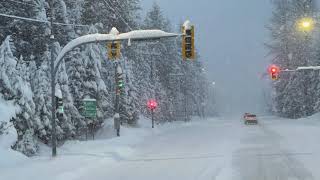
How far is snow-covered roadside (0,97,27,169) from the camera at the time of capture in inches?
953

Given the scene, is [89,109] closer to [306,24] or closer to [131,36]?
[131,36]

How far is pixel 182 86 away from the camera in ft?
331

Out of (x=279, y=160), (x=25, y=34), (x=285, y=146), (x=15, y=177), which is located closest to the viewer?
(x=15, y=177)

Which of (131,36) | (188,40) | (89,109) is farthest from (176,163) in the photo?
(89,109)

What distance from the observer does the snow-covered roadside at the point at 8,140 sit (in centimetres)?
2422

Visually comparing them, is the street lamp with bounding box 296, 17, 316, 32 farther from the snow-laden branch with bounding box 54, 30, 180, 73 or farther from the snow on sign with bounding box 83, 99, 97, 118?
the snow-laden branch with bounding box 54, 30, 180, 73

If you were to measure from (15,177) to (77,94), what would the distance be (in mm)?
23481

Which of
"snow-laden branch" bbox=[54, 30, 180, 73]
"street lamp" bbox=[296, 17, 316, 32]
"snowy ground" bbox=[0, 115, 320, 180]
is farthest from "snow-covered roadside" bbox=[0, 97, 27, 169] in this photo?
"street lamp" bbox=[296, 17, 316, 32]

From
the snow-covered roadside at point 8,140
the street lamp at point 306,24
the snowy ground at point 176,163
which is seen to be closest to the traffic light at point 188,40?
the snowy ground at point 176,163

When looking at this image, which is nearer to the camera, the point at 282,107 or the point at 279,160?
the point at 279,160

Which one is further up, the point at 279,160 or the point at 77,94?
→ the point at 77,94

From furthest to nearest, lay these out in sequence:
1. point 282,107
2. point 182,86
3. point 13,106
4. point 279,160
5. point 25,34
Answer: point 182,86 → point 282,107 → point 25,34 → point 13,106 → point 279,160

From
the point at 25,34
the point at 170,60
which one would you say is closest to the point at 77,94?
the point at 25,34

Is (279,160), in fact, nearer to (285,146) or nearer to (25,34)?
(285,146)
